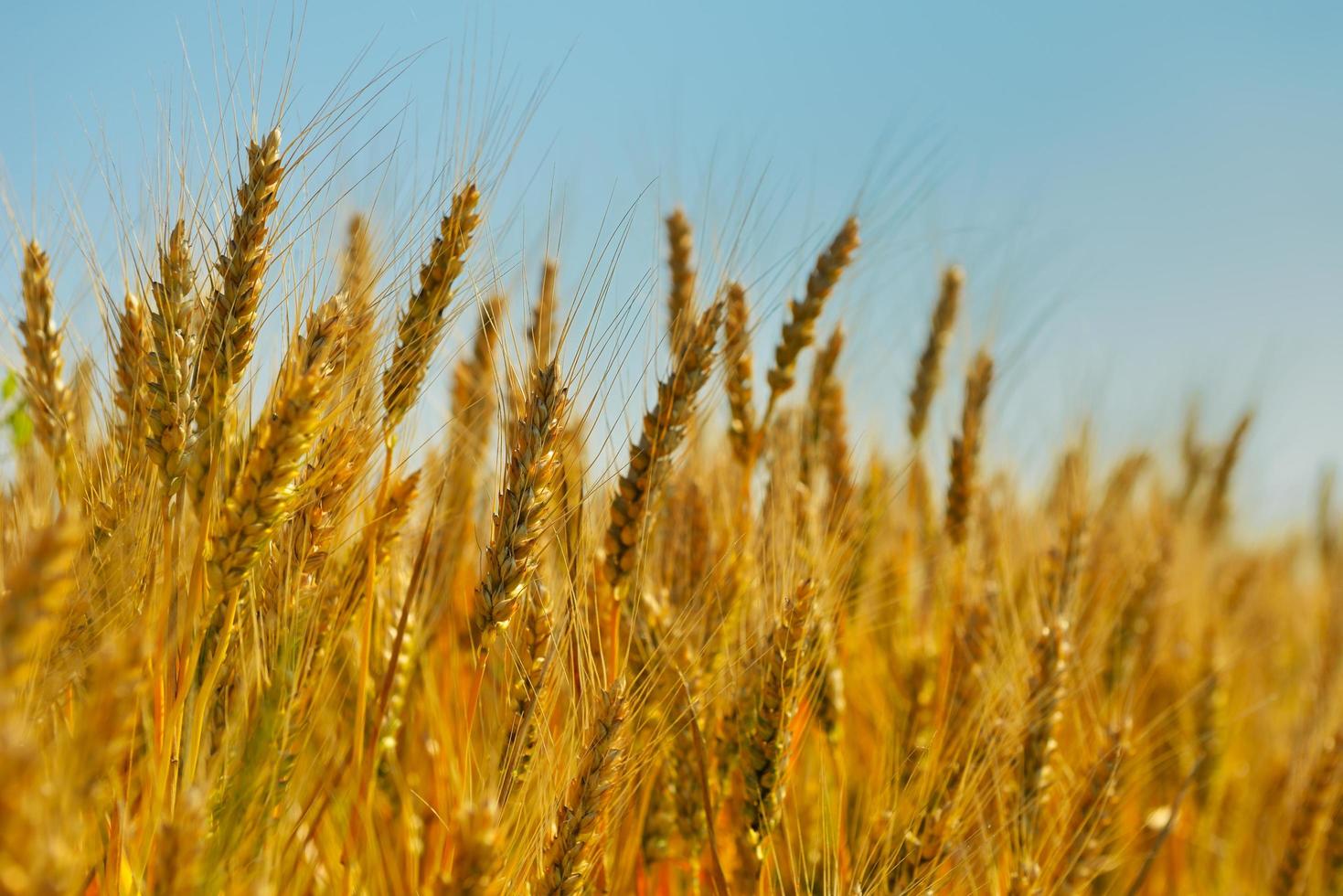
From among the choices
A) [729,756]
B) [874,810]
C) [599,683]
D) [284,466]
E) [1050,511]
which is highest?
[1050,511]

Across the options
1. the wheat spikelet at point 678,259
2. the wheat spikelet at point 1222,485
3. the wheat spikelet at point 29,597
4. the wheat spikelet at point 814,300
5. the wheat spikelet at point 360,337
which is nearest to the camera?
the wheat spikelet at point 29,597

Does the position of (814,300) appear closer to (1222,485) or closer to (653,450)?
(653,450)

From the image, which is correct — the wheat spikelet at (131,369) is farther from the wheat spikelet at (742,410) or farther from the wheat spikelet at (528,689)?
the wheat spikelet at (742,410)

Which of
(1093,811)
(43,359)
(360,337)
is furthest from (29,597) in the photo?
(1093,811)

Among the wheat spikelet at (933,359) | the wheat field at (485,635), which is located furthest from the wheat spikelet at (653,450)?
the wheat spikelet at (933,359)

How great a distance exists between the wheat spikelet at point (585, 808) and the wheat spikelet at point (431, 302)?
54 centimetres

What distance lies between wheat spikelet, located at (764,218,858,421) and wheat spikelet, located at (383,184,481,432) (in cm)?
78

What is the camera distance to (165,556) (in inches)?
41.2

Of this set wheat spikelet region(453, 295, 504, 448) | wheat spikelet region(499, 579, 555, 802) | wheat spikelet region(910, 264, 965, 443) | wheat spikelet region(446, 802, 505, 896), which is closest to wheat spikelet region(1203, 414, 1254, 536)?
wheat spikelet region(910, 264, 965, 443)

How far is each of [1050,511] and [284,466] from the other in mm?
2495

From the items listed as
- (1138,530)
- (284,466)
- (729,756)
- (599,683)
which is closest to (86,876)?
(284,466)

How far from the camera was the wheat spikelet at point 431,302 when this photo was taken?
4.48ft

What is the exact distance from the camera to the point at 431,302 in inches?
54.3

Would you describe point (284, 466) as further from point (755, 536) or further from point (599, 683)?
point (755, 536)
